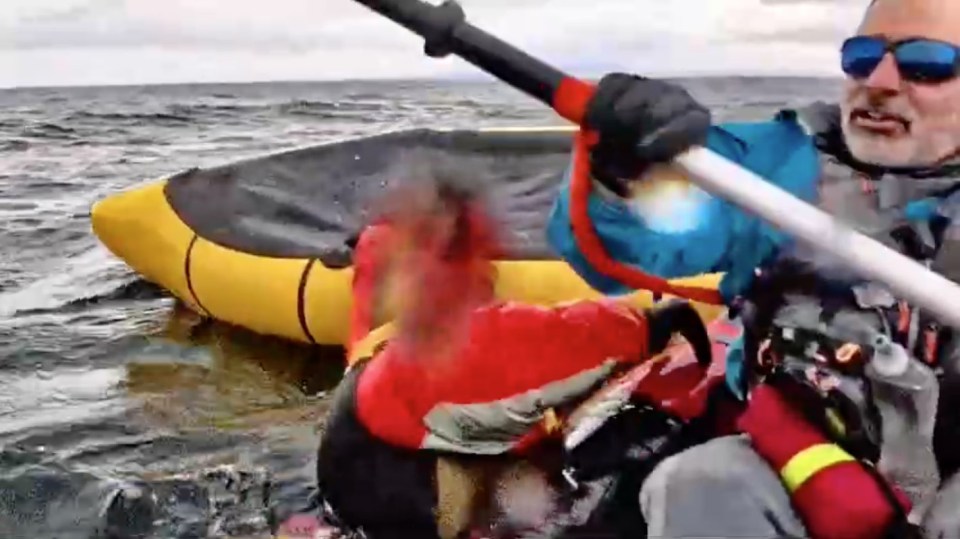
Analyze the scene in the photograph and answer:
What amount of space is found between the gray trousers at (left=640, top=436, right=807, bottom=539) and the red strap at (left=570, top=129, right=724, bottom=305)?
0.27 meters

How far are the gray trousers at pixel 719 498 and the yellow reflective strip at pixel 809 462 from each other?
2 cm

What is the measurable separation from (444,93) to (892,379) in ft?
74.8

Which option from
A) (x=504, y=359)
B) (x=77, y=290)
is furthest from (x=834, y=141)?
(x=77, y=290)

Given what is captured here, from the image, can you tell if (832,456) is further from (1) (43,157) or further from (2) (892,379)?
(1) (43,157)

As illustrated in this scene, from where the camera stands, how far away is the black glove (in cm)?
164

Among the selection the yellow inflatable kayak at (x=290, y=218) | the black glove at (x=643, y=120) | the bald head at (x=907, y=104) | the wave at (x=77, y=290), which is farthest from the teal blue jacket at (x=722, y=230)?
the wave at (x=77, y=290)

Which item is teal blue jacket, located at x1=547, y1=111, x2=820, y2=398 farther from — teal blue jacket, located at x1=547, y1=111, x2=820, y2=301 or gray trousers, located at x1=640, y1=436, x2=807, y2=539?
gray trousers, located at x1=640, y1=436, x2=807, y2=539

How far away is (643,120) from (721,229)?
360 mm

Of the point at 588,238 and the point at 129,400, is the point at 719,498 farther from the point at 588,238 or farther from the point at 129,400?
the point at 129,400

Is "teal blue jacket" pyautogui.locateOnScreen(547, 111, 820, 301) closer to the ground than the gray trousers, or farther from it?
farther from it

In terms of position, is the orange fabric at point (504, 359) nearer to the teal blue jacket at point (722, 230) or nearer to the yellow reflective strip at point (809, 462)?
the teal blue jacket at point (722, 230)

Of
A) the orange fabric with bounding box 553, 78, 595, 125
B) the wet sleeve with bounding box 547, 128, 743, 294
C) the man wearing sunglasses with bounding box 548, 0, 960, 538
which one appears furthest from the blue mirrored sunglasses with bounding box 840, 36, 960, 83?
the orange fabric with bounding box 553, 78, 595, 125

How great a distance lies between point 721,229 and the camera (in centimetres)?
194

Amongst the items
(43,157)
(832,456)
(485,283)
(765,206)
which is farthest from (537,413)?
(43,157)
